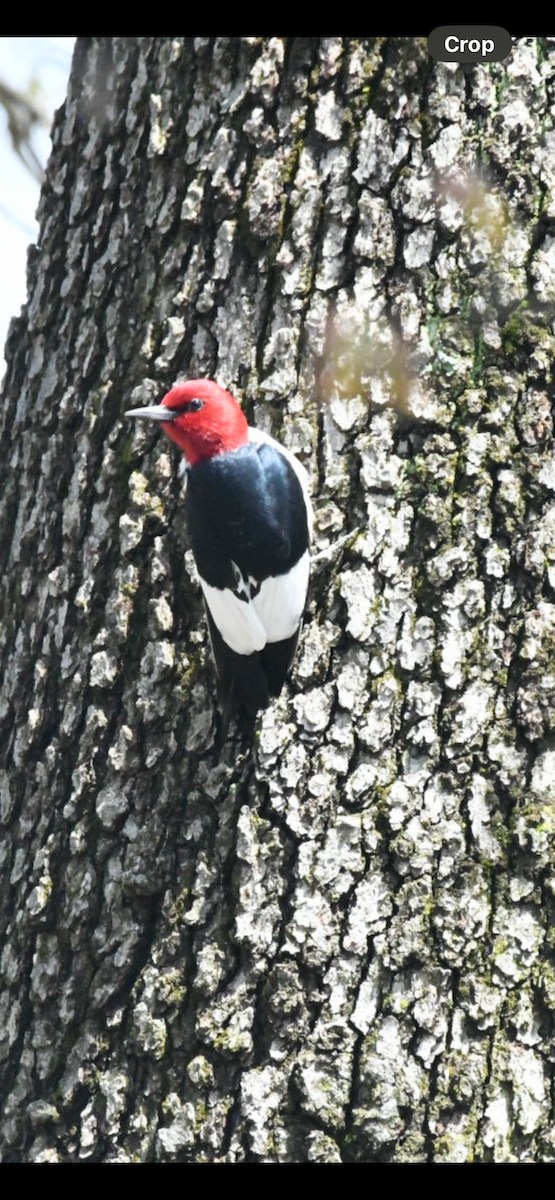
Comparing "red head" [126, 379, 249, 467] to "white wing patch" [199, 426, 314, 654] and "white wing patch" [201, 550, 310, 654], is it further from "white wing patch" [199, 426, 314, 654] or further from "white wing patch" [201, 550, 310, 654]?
"white wing patch" [201, 550, 310, 654]

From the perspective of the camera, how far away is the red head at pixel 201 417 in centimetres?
233

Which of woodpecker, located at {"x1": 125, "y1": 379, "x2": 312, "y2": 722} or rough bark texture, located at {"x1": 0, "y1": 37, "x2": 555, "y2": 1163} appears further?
woodpecker, located at {"x1": 125, "y1": 379, "x2": 312, "y2": 722}

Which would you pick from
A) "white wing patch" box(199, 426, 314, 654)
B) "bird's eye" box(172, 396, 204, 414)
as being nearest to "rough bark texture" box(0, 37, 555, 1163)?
"white wing patch" box(199, 426, 314, 654)

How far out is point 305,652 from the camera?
2.34 metres

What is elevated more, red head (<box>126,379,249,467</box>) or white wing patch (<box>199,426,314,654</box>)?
red head (<box>126,379,249,467</box>)

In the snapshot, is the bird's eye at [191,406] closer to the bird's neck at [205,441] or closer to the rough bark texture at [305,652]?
the bird's neck at [205,441]

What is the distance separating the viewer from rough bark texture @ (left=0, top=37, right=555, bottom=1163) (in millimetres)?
2156

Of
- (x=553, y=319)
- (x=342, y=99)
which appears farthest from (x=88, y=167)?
(x=553, y=319)

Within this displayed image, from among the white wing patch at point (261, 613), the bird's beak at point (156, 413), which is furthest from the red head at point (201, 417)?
the white wing patch at point (261, 613)

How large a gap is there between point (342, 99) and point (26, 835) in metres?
1.68

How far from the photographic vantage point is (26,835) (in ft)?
8.07

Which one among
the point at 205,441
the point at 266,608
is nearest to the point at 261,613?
the point at 266,608

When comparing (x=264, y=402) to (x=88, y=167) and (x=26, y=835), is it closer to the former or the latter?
(x=88, y=167)

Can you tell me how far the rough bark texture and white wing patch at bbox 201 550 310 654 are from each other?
0.18ft
